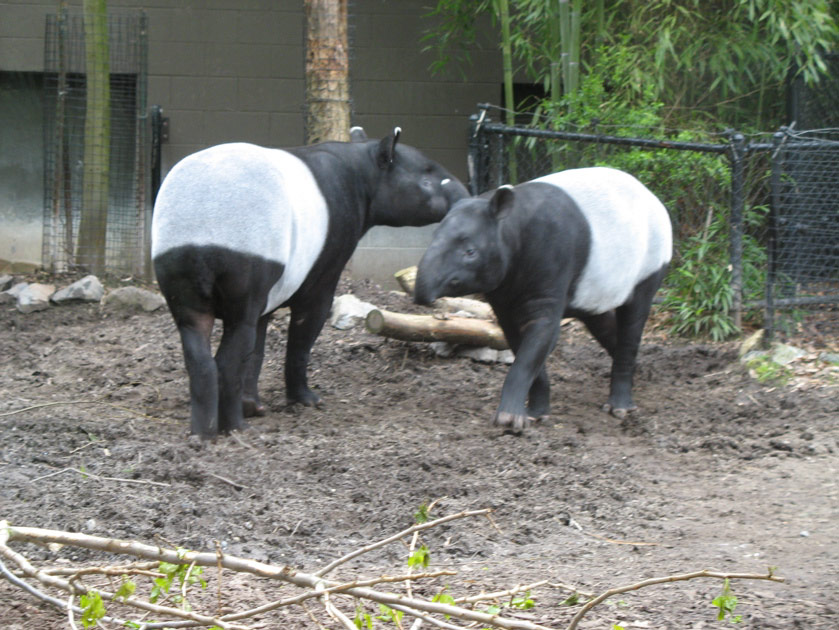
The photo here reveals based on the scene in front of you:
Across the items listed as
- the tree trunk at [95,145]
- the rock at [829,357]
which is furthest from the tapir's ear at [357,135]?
the tree trunk at [95,145]

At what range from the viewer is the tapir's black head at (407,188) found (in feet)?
19.3

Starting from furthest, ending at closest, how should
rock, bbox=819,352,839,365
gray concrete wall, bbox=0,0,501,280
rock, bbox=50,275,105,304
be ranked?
gray concrete wall, bbox=0,0,501,280
rock, bbox=50,275,105,304
rock, bbox=819,352,839,365

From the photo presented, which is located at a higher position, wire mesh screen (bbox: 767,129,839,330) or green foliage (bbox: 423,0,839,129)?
green foliage (bbox: 423,0,839,129)

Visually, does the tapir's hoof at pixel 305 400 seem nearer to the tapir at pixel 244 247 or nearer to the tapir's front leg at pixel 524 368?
the tapir at pixel 244 247

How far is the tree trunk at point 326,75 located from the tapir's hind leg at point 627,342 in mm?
2903

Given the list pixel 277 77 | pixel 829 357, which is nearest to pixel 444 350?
pixel 829 357

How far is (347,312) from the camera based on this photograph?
24.8 ft

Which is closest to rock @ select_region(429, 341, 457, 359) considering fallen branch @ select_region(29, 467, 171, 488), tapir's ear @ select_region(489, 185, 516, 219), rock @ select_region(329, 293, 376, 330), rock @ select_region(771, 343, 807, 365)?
rock @ select_region(329, 293, 376, 330)

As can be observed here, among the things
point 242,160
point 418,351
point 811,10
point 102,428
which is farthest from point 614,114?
point 102,428

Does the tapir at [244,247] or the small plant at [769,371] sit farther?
the small plant at [769,371]

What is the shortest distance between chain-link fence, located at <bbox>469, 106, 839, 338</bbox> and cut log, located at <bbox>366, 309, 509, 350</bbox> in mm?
1728

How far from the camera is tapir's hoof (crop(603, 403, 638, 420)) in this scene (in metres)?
5.89

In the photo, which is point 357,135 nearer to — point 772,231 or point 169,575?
point 772,231

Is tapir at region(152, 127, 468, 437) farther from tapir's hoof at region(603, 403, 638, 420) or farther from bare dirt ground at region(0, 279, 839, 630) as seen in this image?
tapir's hoof at region(603, 403, 638, 420)
